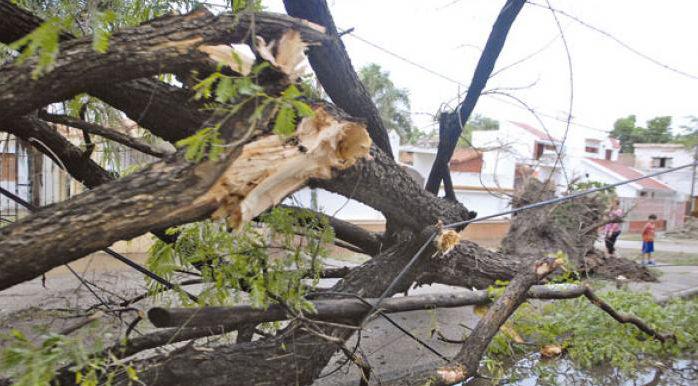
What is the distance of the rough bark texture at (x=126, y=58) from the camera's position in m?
2.07

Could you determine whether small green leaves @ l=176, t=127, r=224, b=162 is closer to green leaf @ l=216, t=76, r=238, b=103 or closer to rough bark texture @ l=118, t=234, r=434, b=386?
green leaf @ l=216, t=76, r=238, b=103

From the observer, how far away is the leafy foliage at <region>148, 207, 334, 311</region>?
Answer: 2.49 m

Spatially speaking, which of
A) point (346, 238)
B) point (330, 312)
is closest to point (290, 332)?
point (330, 312)

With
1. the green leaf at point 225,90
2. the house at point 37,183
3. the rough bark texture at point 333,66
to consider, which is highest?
the rough bark texture at point 333,66

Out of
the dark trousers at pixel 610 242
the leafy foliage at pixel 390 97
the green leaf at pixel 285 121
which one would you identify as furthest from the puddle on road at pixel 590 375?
the leafy foliage at pixel 390 97

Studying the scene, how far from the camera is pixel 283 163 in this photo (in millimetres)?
2236

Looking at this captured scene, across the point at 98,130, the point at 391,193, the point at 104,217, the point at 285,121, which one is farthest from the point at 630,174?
the point at 104,217

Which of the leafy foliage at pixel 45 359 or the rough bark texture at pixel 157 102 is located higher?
the rough bark texture at pixel 157 102

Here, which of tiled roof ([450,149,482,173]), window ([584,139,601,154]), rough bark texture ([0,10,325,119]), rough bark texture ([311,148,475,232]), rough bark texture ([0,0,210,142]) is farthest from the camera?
window ([584,139,601,154])

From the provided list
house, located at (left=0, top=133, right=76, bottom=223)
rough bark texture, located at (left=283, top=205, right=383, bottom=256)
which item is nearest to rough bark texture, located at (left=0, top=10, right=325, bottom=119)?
rough bark texture, located at (left=283, top=205, right=383, bottom=256)

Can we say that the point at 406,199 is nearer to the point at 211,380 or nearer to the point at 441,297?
the point at 441,297

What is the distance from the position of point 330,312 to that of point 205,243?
0.76m

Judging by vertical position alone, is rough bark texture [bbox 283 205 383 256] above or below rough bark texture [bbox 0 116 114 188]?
below

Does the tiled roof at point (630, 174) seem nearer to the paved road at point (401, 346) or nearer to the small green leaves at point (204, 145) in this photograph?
the paved road at point (401, 346)
